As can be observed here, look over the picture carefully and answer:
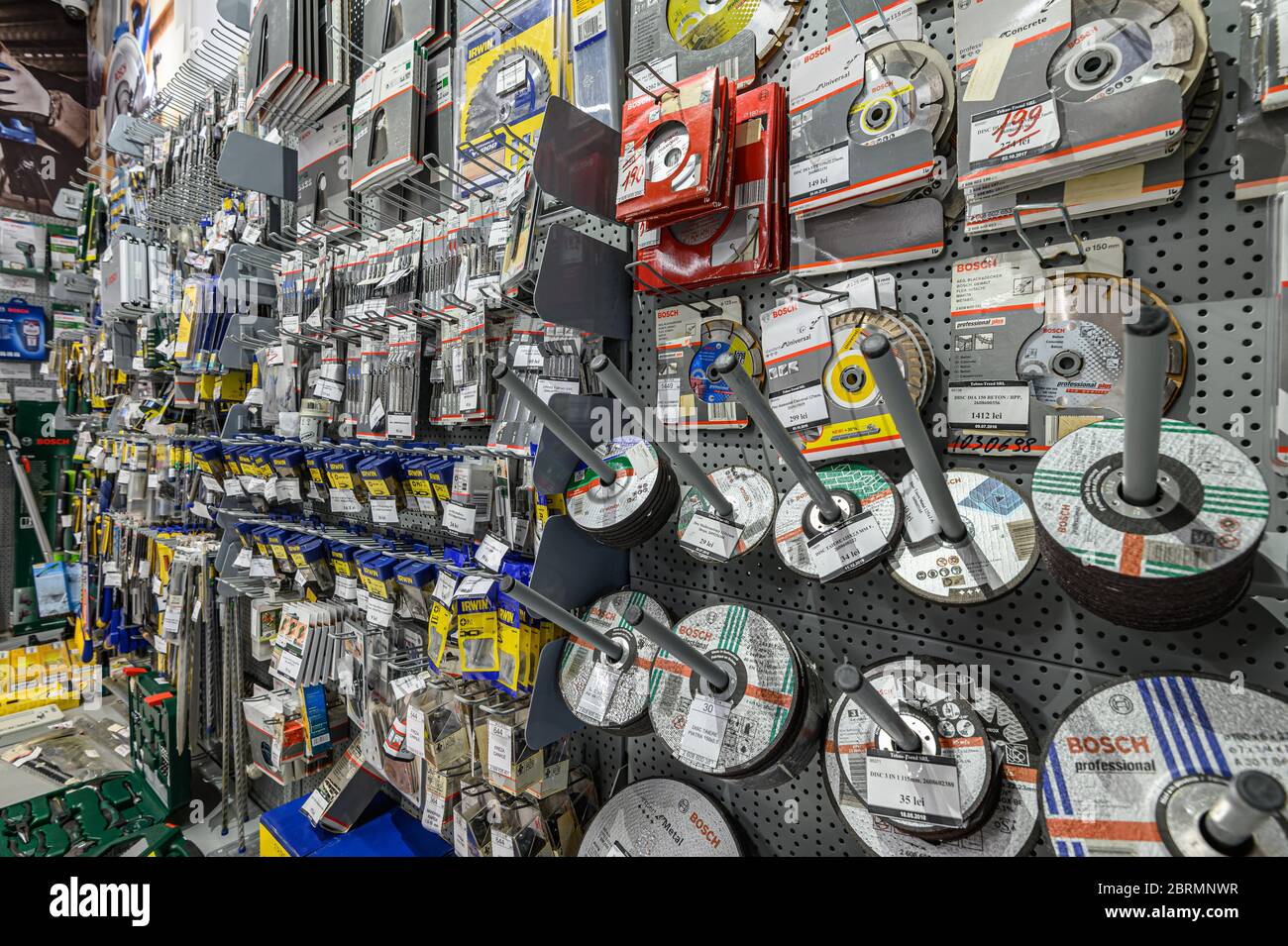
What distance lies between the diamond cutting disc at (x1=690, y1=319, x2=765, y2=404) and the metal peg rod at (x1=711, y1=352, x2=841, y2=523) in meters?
0.30

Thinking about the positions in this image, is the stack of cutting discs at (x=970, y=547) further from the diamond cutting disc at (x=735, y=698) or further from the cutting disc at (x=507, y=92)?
the cutting disc at (x=507, y=92)

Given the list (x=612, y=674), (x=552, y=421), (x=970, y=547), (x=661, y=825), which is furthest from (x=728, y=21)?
(x=661, y=825)

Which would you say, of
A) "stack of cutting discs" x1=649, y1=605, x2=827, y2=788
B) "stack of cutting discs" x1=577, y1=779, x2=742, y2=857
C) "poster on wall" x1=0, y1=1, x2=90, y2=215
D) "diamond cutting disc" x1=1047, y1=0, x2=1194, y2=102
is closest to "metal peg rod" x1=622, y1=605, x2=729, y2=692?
"stack of cutting discs" x1=649, y1=605, x2=827, y2=788

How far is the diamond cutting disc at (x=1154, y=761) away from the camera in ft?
1.99

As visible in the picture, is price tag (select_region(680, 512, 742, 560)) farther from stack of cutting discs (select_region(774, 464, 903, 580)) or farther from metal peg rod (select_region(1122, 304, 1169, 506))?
metal peg rod (select_region(1122, 304, 1169, 506))

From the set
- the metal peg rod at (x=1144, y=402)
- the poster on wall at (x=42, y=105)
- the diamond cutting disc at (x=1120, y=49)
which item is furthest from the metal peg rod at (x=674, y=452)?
the poster on wall at (x=42, y=105)

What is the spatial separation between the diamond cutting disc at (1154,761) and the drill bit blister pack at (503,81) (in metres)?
1.50

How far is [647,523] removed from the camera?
120cm

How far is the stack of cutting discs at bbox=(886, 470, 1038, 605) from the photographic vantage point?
86cm

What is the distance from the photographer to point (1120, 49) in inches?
29.9

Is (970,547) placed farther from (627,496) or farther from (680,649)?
(627,496)

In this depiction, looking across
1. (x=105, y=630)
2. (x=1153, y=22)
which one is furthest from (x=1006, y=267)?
(x=105, y=630)

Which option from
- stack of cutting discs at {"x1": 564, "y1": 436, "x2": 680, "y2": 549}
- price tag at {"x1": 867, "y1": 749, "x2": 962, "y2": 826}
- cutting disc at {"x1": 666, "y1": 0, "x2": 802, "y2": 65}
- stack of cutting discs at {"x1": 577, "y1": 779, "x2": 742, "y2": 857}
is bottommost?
stack of cutting discs at {"x1": 577, "y1": 779, "x2": 742, "y2": 857}
